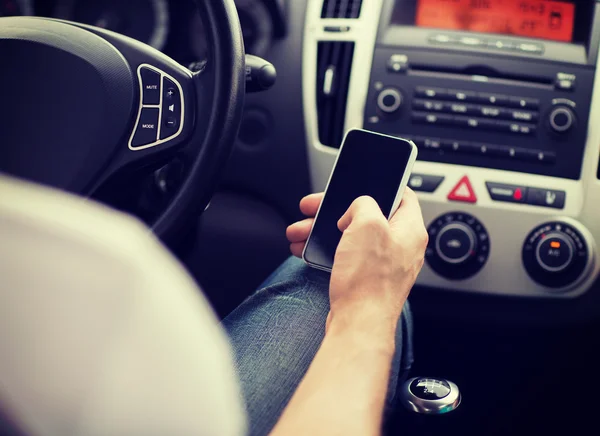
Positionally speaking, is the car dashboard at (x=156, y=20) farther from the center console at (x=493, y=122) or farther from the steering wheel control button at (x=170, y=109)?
the steering wheel control button at (x=170, y=109)

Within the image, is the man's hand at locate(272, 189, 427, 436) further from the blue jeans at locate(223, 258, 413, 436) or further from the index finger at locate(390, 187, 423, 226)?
the blue jeans at locate(223, 258, 413, 436)

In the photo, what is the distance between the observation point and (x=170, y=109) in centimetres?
74

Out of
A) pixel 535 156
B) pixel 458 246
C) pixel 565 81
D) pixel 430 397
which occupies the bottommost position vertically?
pixel 430 397

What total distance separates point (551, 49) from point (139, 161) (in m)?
0.60

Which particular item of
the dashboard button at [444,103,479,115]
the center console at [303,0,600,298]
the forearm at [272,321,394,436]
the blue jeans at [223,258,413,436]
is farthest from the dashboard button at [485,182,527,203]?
the forearm at [272,321,394,436]

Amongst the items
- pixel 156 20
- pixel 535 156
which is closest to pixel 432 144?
pixel 535 156

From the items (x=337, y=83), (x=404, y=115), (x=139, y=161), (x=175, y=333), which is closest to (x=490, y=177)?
(x=404, y=115)

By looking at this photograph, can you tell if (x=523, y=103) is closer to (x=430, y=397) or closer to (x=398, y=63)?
(x=398, y=63)

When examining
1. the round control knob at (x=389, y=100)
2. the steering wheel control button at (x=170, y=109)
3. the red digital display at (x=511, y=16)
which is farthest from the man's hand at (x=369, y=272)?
the red digital display at (x=511, y=16)

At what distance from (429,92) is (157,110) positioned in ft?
1.35

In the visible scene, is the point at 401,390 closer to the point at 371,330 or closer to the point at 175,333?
the point at 371,330

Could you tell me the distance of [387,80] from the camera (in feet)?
3.20

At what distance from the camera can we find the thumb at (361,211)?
2.14 ft

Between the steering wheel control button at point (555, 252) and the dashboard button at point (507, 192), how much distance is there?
65 mm
